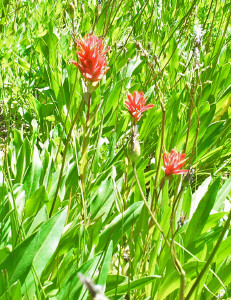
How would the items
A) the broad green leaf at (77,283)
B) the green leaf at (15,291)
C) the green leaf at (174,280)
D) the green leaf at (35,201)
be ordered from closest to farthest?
the green leaf at (15,291)
the broad green leaf at (77,283)
the green leaf at (174,280)
the green leaf at (35,201)

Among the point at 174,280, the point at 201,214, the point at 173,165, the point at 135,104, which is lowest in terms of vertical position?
the point at 174,280

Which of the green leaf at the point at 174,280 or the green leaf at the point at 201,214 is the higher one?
the green leaf at the point at 201,214

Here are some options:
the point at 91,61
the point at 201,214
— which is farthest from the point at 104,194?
the point at 91,61

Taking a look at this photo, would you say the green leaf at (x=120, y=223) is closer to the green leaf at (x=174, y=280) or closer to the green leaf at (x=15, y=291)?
the green leaf at (x=174, y=280)

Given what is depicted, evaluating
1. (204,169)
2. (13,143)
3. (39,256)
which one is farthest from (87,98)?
(204,169)

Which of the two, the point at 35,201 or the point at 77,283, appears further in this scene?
the point at 35,201

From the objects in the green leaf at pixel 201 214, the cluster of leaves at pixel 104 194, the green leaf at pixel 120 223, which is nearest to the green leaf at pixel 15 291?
the cluster of leaves at pixel 104 194

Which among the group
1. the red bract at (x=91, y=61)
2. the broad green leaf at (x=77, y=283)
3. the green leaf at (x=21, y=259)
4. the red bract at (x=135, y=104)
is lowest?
the broad green leaf at (x=77, y=283)

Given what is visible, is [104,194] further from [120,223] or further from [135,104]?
[135,104]

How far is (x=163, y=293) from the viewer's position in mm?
1060

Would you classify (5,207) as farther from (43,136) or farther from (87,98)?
(43,136)

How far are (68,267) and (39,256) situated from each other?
156 millimetres

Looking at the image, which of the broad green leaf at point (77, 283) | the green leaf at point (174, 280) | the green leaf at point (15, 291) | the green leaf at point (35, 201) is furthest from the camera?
the green leaf at point (35, 201)

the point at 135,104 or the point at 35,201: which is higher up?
the point at 135,104
